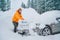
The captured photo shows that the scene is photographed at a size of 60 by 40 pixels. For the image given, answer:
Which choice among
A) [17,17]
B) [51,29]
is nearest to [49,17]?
[51,29]

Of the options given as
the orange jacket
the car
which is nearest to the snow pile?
the car

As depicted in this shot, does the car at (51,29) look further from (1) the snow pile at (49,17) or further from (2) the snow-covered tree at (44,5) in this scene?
(2) the snow-covered tree at (44,5)

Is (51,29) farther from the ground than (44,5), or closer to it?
closer to it

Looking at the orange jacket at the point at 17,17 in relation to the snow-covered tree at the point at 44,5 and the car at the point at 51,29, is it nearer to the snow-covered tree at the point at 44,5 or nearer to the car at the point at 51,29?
the snow-covered tree at the point at 44,5

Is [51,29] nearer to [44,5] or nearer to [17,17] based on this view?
[44,5]

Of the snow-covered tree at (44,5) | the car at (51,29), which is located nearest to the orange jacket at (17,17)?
the snow-covered tree at (44,5)

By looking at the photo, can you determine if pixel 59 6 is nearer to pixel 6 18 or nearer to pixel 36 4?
pixel 36 4

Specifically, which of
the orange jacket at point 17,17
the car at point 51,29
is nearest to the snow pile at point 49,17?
the car at point 51,29

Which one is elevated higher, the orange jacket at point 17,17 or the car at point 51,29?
the orange jacket at point 17,17

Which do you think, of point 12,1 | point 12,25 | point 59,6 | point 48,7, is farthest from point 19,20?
point 59,6

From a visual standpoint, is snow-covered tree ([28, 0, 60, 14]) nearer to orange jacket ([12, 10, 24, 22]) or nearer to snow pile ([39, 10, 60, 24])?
snow pile ([39, 10, 60, 24])

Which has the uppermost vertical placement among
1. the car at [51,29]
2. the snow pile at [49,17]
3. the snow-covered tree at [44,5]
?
the snow-covered tree at [44,5]

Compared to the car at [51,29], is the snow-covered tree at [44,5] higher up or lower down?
higher up

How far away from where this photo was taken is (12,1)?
5.90ft
